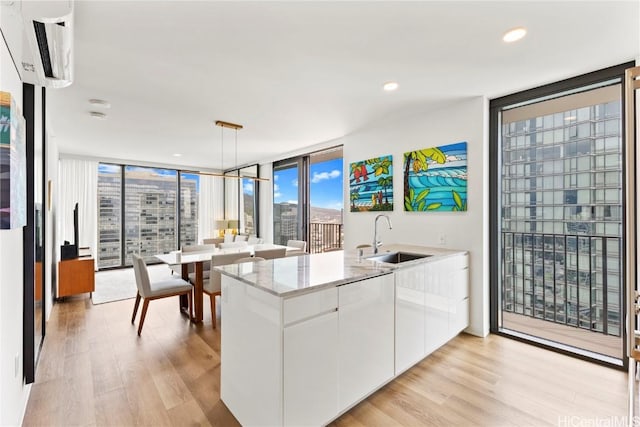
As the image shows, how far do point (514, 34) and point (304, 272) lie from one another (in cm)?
213

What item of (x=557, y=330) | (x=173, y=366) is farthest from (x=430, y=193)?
(x=173, y=366)

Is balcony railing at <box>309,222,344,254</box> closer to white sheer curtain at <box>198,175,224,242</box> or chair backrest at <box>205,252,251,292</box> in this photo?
chair backrest at <box>205,252,251,292</box>

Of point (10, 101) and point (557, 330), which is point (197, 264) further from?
point (557, 330)

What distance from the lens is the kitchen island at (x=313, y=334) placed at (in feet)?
5.02

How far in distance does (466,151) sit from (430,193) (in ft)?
1.93

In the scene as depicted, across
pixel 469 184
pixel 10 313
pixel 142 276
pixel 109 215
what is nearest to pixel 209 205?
pixel 109 215

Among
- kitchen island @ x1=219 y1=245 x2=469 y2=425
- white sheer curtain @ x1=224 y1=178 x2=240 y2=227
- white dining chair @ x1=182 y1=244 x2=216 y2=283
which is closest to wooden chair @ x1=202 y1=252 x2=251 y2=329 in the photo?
white dining chair @ x1=182 y1=244 x2=216 y2=283

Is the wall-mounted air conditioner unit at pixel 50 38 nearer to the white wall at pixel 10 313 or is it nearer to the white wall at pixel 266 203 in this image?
the white wall at pixel 10 313

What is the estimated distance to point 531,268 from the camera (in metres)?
3.60

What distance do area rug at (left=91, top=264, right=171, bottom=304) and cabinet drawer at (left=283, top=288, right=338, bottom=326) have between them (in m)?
4.19

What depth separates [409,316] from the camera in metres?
2.28

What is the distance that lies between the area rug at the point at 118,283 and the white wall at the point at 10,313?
277 centimetres

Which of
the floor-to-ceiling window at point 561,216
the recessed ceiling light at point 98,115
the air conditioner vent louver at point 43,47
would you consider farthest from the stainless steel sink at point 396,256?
the recessed ceiling light at point 98,115

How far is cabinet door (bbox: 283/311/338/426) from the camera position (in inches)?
59.9
